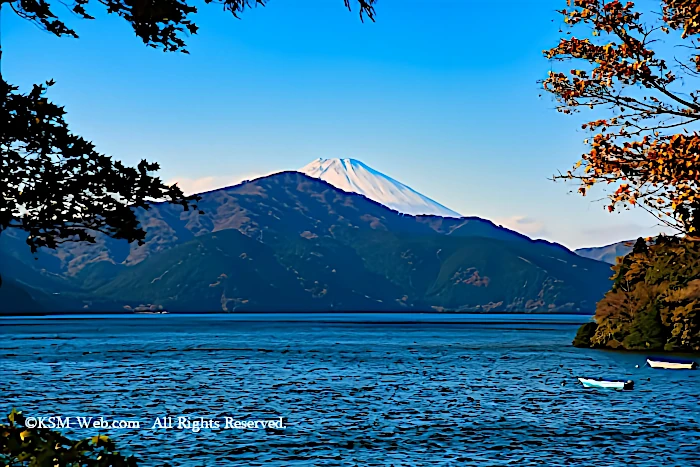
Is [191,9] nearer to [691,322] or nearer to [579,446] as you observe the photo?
[579,446]

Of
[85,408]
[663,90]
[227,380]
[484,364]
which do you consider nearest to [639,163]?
[663,90]

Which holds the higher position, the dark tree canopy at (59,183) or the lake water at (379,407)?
the dark tree canopy at (59,183)

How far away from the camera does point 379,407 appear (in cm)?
4900

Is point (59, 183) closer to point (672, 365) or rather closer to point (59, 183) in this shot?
point (59, 183)

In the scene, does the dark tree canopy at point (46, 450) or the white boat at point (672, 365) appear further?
the white boat at point (672, 365)

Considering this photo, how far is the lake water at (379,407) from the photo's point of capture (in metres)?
33.4

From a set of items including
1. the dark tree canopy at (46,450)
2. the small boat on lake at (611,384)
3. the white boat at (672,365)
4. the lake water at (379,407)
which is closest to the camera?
the dark tree canopy at (46,450)

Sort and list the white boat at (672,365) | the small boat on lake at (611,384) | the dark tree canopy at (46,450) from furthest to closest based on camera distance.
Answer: the white boat at (672,365) → the small boat on lake at (611,384) → the dark tree canopy at (46,450)

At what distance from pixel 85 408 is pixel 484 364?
47.7 meters

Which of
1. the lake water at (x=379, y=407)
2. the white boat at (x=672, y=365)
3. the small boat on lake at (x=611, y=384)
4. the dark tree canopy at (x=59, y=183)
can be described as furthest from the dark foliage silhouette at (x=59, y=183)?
the white boat at (x=672, y=365)

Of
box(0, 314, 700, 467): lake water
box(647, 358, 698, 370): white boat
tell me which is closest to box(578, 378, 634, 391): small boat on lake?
box(0, 314, 700, 467): lake water

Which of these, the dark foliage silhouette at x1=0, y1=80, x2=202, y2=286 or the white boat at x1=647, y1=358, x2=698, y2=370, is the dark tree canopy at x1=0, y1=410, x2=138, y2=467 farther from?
the white boat at x1=647, y1=358, x2=698, y2=370

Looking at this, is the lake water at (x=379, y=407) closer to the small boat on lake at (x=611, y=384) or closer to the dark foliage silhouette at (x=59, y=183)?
the small boat on lake at (x=611, y=384)

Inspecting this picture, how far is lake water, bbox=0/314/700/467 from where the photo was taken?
33.4m
